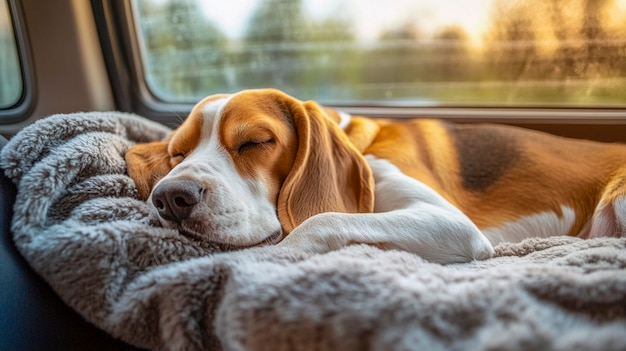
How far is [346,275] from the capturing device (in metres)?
0.92

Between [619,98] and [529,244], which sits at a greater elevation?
[619,98]

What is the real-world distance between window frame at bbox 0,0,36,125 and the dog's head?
3.30 feet

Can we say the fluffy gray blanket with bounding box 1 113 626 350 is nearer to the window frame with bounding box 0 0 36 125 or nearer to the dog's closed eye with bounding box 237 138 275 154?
the dog's closed eye with bounding box 237 138 275 154

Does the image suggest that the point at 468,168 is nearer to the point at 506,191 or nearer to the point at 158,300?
the point at 506,191

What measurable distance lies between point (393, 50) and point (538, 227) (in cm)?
105

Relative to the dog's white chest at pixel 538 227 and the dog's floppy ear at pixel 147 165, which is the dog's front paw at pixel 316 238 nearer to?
the dog's floppy ear at pixel 147 165

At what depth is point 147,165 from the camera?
1.52 metres

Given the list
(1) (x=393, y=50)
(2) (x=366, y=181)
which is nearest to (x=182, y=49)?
(1) (x=393, y=50)

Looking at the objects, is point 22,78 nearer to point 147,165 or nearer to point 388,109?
point 147,165

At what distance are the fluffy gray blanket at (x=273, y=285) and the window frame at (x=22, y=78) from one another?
98 centimetres

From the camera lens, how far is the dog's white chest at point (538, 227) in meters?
1.71

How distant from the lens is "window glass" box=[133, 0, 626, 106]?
2.08 meters

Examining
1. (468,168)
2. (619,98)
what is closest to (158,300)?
(468,168)

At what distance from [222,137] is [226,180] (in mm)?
198
